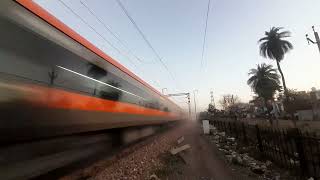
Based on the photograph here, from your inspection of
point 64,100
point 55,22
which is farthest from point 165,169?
point 55,22

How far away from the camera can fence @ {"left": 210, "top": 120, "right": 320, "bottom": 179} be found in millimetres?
6232

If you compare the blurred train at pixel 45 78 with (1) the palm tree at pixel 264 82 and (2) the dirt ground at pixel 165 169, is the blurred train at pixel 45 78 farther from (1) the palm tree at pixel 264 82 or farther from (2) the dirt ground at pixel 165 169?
(1) the palm tree at pixel 264 82

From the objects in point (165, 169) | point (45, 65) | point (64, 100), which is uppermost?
point (45, 65)

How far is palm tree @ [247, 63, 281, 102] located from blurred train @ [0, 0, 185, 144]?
50.9m

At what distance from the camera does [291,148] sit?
22.6 feet

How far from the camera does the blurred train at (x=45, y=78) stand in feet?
12.6

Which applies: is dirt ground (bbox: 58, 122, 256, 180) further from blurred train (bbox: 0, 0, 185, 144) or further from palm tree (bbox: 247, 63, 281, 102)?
palm tree (bbox: 247, 63, 281, 102)

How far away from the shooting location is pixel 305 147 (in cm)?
638

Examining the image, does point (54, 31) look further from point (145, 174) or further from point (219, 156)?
point (219, 156)

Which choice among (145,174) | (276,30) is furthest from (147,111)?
(276,30)

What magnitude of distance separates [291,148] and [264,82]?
50023 millimetres

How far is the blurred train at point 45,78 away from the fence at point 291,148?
5166 millimetres

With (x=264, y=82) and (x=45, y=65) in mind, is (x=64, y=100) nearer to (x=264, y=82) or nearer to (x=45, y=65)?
(x=45, y=65)

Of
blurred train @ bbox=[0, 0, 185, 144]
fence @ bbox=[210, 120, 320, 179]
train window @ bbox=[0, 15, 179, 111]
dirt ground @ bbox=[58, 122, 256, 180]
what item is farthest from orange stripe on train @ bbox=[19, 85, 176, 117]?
fence @ bbox=[210, 120, 320, 179]
